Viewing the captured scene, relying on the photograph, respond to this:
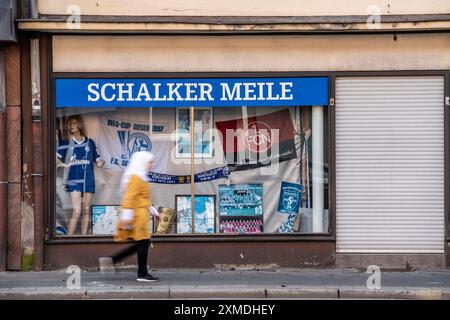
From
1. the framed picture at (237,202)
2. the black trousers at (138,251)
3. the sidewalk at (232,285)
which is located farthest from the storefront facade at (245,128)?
the black trousers at (138,251)

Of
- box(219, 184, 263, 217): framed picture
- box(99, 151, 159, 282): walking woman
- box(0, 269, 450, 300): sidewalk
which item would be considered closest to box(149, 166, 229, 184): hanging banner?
box(219, 184, 263, 217): framed picture

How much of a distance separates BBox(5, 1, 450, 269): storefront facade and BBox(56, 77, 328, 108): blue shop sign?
0.02 m

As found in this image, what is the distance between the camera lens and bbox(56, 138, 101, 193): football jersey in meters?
14.7

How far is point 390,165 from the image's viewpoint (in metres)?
14.6

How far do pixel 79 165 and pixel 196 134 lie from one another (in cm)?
192

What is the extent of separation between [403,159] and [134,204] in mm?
4529

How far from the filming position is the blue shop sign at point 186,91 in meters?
14.4

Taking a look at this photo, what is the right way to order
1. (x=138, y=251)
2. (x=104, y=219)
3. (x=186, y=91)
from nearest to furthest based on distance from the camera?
(x=138, y=251)
(x=186, y=91)
(x=104, y=219)

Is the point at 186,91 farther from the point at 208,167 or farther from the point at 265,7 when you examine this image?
the point at 265,7

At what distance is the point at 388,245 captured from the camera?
14.5 m

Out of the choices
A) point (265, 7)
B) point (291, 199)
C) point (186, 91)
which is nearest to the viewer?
point (265, 7)

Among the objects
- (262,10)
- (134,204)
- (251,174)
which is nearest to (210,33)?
(262,10)

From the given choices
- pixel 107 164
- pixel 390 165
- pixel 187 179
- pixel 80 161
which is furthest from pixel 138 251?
pixel 390 165
